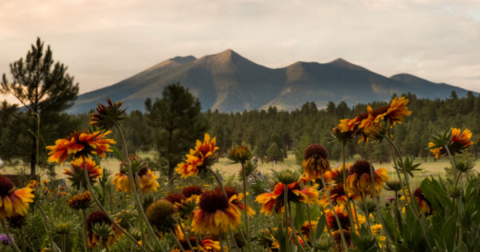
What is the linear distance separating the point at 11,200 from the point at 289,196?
3.30 ft

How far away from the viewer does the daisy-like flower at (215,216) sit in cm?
125

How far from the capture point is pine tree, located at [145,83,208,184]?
24.8 meters

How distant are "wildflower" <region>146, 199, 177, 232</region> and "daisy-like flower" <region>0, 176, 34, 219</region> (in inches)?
16.5

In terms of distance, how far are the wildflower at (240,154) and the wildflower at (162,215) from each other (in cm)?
30

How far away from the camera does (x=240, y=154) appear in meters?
1.44

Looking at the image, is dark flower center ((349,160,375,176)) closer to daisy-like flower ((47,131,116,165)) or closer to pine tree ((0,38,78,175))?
daisy-like flower ((47,131,116,165))

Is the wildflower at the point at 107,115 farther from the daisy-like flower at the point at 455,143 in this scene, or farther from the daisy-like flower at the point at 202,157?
the daisy-like flower at the point at 455,143

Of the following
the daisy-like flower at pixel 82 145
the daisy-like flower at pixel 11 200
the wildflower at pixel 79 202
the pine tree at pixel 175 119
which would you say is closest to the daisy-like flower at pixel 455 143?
the daisy-like flower at pixel 82 145

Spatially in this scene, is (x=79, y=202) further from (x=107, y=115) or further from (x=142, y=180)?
(x=107, y=115)

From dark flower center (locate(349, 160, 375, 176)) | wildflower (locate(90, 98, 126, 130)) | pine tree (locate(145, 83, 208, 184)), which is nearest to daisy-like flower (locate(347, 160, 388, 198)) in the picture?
dark flower center (locate(349, 160, 375, 176))

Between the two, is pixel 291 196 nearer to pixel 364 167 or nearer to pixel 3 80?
pixel 364 167

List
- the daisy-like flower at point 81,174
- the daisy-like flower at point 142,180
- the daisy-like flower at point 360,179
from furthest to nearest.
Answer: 1. the daisy-like flower at point 81,174
2. the daisy-like flower at point 142,180
3. the daisy-like flower at point 360,179

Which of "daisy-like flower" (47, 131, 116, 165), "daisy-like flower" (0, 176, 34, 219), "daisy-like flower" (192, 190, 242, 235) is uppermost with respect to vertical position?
"daisy-like flower" (47, 131, 116, 165)

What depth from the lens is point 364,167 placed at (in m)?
1.75
